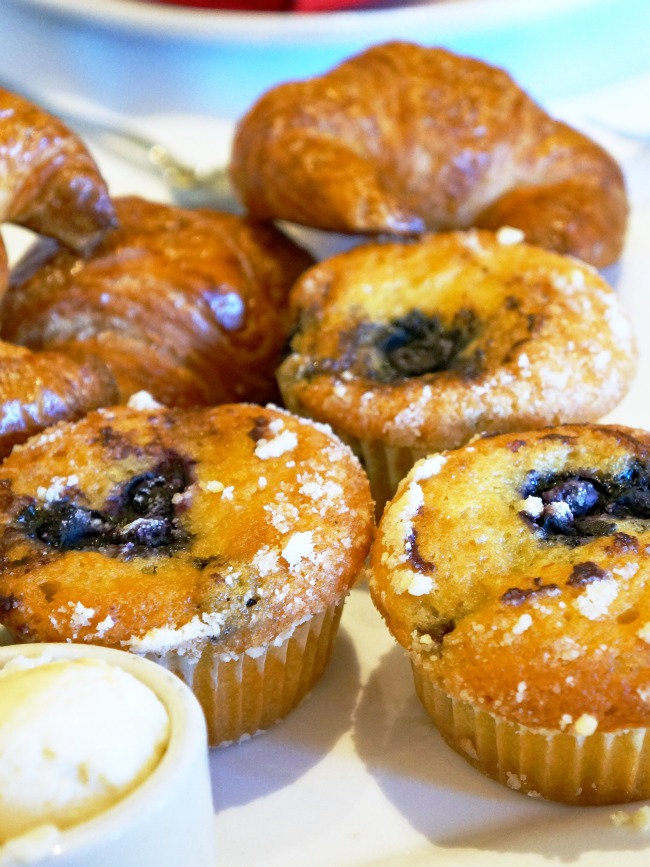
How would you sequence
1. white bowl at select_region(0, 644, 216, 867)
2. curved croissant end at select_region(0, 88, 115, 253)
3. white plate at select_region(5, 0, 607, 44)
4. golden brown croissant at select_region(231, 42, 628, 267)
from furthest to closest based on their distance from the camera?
white plate at select_region(5, 0, 607, 44)
golden brown croissant at select_region(231, 42, 628, 267)
curved croissant end at select_region(0, 88, 115, 253)
white bowl at select_region(0, 644, 216, 867)

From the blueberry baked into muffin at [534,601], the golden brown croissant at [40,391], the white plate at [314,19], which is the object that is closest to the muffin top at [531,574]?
the blueberry baked into muffin at [534,601]

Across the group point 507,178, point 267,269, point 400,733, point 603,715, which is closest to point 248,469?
point 400,733

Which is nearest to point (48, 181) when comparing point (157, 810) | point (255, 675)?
point (255, 675)

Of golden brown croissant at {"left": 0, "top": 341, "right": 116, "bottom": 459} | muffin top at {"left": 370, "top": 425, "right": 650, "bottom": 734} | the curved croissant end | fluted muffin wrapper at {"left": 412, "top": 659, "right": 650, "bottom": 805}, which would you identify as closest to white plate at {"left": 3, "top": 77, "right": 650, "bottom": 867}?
fluted muffin wrapper at {"left": 412, "top": 659, "right": 650, "bottom": 805}

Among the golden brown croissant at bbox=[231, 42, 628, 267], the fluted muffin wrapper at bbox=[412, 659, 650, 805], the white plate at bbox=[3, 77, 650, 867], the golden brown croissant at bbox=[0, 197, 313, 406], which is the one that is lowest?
the white plate at bbox=[3, 77, 650, 867]

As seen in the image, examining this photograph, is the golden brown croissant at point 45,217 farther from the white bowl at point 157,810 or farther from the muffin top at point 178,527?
the white bowl at point 157,810

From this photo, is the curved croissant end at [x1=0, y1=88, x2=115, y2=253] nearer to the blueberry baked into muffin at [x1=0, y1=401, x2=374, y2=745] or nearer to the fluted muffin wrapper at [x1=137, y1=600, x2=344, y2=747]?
the blueberry baked into muffin at [x1=0, y1=401, x2=374, y2=745]

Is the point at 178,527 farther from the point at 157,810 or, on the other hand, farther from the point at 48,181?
the point at 48,181
